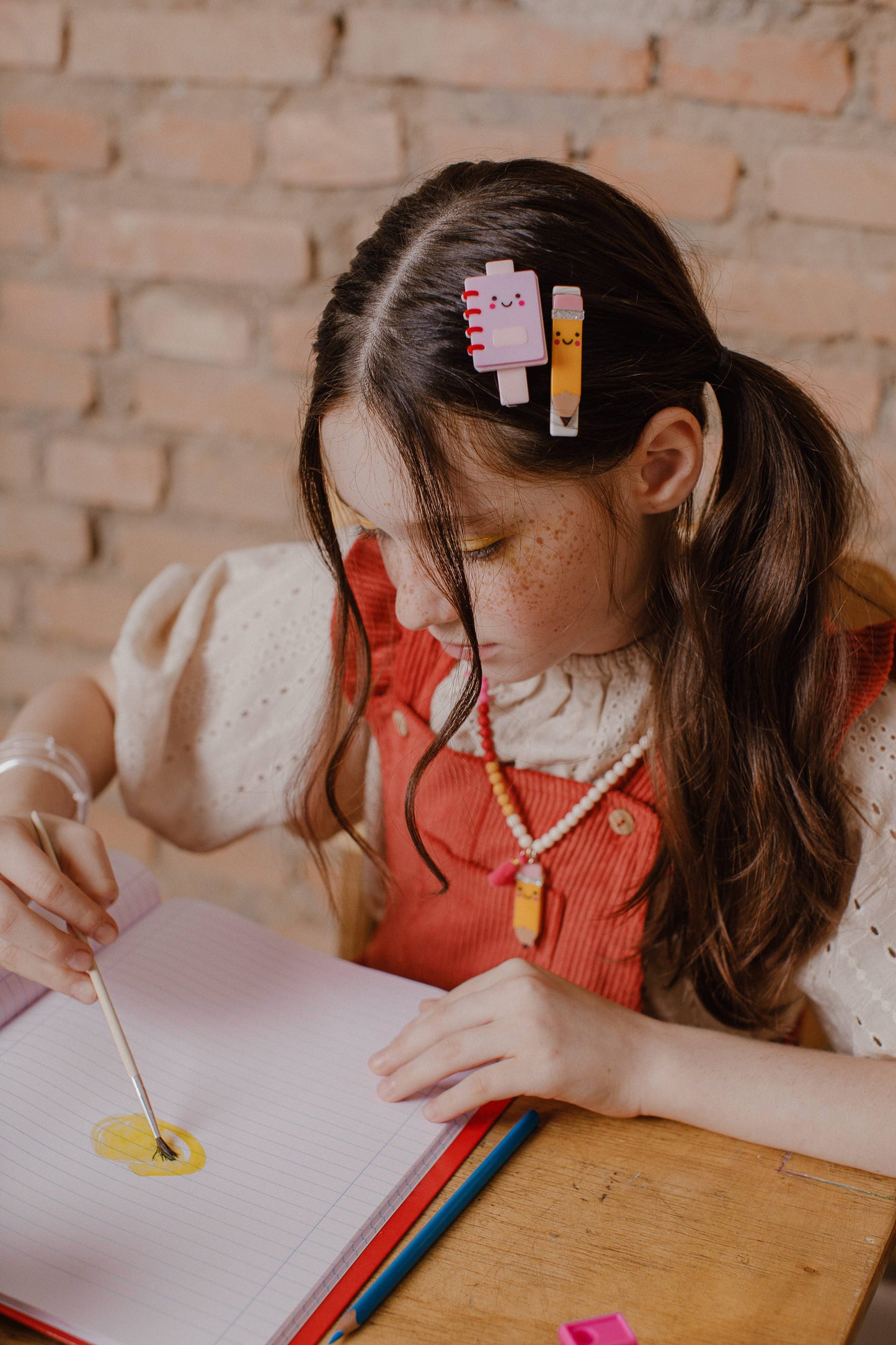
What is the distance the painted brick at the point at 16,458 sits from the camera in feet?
4.52

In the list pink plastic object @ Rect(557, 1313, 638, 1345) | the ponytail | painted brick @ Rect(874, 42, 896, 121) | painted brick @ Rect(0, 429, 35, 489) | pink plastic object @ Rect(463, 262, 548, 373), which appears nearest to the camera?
pink plastic object @ Rect(557, 1313, 638, 1345)

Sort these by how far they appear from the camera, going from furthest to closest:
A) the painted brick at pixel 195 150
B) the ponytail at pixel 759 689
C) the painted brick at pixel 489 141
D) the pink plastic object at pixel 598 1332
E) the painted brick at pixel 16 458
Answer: the painted brick at pixel 16 458, the painted brick at pixel 195 150, the painted brick at pixel 489 141, the ponytail at pixel 759 689, the pink plastic object at pixel 598 1332

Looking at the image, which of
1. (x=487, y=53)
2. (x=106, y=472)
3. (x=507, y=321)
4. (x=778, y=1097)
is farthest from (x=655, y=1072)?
(x=106, y=472)

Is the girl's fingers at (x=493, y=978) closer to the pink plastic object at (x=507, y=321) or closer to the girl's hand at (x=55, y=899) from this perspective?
the girl's hand at (x=55, y=899)

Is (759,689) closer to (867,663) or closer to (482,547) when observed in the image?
(867,663)

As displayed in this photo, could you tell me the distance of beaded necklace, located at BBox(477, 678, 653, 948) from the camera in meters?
0.76

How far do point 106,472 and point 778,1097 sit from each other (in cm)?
Result: 105

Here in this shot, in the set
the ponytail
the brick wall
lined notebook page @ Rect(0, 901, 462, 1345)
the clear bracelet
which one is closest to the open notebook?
lined notebook page @ Rect(0, 901, 462, 1345)

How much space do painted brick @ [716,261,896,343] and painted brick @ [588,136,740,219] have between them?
0.06m

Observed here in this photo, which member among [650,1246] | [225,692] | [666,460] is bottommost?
[650,1246]

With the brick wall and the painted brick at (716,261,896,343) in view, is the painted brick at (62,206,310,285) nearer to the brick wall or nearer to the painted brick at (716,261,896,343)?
the brick wall

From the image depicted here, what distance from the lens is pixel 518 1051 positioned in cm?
58

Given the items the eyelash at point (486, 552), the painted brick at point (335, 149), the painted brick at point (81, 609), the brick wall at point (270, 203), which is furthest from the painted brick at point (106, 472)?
the eyelash at point (486, 552)

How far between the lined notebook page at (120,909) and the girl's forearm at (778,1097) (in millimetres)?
314
